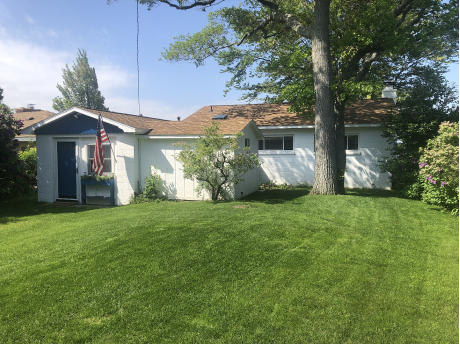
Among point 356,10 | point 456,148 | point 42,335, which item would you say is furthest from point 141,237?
point 356,10

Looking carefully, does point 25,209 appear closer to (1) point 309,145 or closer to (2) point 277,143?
(2) point 277,143

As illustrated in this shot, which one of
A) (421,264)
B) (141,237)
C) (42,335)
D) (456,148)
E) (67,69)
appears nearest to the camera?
(42,335)

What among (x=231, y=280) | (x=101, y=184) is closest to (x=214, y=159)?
(x=101, y=184)

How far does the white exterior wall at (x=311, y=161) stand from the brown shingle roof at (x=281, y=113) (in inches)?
15.9

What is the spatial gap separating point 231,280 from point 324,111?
27.8 ft

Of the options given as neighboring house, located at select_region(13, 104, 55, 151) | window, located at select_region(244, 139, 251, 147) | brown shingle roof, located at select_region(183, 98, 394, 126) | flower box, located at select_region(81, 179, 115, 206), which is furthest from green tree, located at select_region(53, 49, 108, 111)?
window, located at select_region(244, 139, 251, 147)

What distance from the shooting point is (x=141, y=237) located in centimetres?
611

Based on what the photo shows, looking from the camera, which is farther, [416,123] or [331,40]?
[331,40]

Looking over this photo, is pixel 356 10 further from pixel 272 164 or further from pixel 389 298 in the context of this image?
pixel 389 298

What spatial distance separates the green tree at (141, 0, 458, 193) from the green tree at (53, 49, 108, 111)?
105ft

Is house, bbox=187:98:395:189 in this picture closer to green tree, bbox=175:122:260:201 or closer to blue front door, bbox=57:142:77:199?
green tree, bbox=175:122:260:201

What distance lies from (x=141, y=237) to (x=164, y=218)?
1.53 metres

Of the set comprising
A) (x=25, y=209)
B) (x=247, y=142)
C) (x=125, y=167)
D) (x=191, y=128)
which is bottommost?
(x=25, y=209)

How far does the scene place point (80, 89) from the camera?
42.8m
